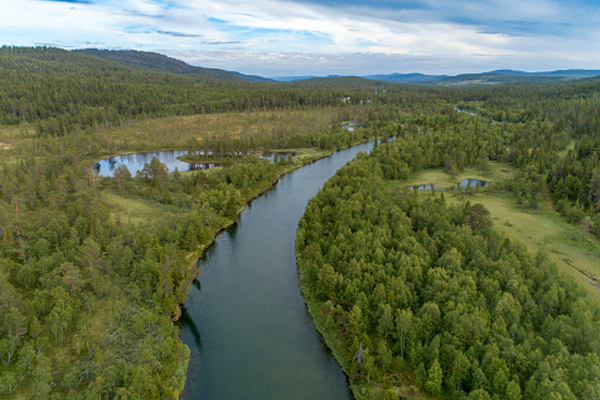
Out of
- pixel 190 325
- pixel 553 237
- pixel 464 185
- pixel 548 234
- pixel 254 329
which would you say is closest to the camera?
pixel 254 329

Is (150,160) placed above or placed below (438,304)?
above

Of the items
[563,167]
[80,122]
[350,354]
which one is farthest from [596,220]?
[80,122]

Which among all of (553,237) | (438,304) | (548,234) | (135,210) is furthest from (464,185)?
(135,210)

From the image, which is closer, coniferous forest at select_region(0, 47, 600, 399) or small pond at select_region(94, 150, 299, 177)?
coniferous forest at select_region(0, 47, 600, 399)

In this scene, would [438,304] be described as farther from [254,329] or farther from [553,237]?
[553,237]

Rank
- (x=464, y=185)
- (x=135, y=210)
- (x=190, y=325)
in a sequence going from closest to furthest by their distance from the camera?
1. (x=190, y=325)
2. (x=135, y=210)
3. (x=464, y=185)

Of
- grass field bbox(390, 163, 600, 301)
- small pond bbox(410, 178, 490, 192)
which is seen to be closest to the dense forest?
grass field bbox(390, 163, 600, 301)

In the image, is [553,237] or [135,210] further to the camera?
[135,210]

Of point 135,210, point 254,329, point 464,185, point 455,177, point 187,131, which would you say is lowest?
point 254,329

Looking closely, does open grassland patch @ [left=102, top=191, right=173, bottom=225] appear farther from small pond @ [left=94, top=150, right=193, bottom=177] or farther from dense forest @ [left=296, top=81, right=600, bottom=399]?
small pond @ [left=94, top=150, right=193, bottom=177]

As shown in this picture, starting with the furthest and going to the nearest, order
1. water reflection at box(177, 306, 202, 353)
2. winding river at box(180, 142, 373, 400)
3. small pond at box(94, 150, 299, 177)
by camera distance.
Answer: small pond at box(94, 150, 299, 177), water reflection at box(177, 306, 202, 353), winding river at box(180, 142, 373, 400)

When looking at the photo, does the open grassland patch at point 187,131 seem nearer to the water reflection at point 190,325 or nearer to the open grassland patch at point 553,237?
the open grassland patch at point 553,237
